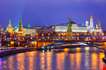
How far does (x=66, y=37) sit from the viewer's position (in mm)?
103625

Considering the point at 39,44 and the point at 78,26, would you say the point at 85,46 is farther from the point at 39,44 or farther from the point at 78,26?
the point at 78,26

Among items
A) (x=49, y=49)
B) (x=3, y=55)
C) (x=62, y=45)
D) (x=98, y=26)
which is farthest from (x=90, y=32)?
(x=3, y=55)

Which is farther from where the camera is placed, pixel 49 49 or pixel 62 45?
pixel 62 45

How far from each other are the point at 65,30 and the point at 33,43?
3201cm

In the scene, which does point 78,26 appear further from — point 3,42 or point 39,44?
point 3,42

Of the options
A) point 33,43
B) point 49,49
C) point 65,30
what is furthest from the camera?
point 65,30

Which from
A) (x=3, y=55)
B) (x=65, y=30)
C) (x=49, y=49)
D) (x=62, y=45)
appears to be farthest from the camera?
(x=65, y=30)

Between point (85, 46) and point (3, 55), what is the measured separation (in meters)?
33.0

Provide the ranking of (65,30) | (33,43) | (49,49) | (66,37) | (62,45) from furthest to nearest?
(65,30) < (66,37) < (33,43) < (62,45) < (49,49)

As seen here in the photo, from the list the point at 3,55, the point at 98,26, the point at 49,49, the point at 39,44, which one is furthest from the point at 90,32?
the point at 3,55

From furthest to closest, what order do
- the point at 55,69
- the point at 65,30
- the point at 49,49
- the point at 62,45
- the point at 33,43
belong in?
the point at 65,30, the point at 33,43, the point at 62,45, the point at 49,49, the point at 55,69

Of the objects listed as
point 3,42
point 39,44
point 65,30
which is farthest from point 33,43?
point 65,30

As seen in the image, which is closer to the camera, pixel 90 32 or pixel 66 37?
pixel 66 37

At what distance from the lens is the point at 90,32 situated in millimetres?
120562
